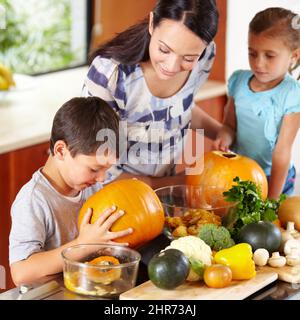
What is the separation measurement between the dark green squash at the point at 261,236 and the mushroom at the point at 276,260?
21 mm

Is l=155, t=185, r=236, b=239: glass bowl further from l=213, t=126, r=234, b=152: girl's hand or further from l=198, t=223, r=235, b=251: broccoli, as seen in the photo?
l=213, t=126, r=234, b=152: girl's hand

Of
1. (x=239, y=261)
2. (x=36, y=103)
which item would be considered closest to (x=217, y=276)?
(x=239, y=261)

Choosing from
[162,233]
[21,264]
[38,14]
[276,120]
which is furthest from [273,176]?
[38,14]

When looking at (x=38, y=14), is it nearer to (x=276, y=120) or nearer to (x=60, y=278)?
(x=276, y=120)

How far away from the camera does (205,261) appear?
133 centimetres

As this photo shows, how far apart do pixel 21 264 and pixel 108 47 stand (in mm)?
581

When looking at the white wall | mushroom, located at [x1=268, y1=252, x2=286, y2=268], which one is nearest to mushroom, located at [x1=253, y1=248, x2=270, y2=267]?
mushroom, located at [x1=268, y1=252, x2=286, y2=268]

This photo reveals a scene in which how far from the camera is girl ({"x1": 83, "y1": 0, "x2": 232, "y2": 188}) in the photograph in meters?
1.58

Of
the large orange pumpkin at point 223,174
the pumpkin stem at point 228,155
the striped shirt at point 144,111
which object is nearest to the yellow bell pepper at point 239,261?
the large orange pumpkin at point 223,174

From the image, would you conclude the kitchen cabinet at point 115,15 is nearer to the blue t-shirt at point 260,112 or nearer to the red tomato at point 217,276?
the blue t-shirt at point 260,112

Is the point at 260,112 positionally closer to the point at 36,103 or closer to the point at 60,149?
the point at 60,149

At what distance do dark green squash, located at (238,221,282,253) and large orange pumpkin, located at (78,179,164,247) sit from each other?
16 centimetres

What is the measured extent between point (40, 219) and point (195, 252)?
0.31m

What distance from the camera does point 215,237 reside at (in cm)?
140
